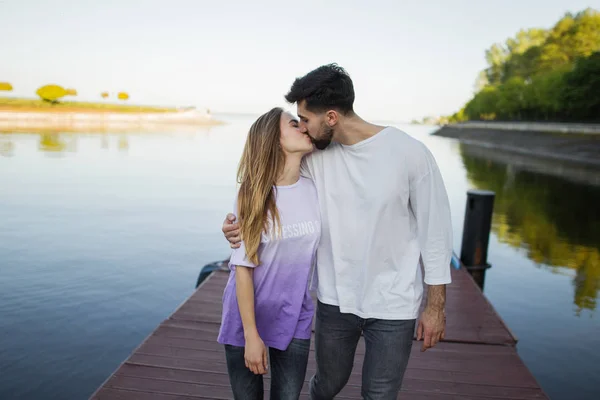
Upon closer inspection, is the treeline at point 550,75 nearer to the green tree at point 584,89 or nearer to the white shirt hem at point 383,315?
the green tree at point 584,89

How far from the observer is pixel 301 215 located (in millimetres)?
2305

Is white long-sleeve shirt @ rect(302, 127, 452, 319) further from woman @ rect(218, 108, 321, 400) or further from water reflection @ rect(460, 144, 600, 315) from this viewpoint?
water reflection @ rect(460, 144, 600, 315)

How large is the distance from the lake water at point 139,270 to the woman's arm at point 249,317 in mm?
3597

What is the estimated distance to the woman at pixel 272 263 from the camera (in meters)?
2.21

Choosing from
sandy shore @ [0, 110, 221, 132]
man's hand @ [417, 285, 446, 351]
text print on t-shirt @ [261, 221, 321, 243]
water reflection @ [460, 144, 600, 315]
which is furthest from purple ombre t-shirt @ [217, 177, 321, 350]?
sandy shore @ [0, 110, 221, 132]

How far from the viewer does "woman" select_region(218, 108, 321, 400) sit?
2.21 metres

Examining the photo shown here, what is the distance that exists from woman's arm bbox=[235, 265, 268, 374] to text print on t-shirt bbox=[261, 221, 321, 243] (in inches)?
6.9

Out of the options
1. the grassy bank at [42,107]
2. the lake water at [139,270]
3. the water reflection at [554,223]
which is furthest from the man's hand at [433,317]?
the grassy bank at [42,107]

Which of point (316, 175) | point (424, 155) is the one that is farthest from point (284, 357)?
point (424, 155)

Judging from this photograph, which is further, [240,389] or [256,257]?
[240,389]

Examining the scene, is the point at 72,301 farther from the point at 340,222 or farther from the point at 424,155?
the point at 424,155

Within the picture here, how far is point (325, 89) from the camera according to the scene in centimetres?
237

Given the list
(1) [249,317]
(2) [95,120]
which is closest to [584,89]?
(1) [249,317]

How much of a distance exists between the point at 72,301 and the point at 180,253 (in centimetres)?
279
